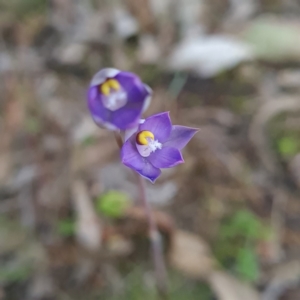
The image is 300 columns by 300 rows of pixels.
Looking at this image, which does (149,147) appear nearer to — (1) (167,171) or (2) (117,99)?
(2) (117,99)

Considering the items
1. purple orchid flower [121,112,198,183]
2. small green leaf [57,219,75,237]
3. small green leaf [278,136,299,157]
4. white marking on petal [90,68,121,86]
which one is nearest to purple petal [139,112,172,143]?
purple orchid flower [121,112,198,183]

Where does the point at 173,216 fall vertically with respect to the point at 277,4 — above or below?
below

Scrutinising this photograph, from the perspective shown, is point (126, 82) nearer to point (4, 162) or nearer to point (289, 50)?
point (4, 162)

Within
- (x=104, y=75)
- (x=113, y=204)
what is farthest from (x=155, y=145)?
(x=113, y=204)

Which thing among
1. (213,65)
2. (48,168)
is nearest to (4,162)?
(48,168)

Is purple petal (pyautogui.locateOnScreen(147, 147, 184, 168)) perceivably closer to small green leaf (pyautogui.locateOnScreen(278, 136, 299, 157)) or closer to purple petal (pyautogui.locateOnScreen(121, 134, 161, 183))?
purple petal (pyautogui.locateOnScreen(121, 134, 161, 183))

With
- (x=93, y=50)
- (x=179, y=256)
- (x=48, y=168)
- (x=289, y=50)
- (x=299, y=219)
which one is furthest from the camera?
(x=93, y=50)
